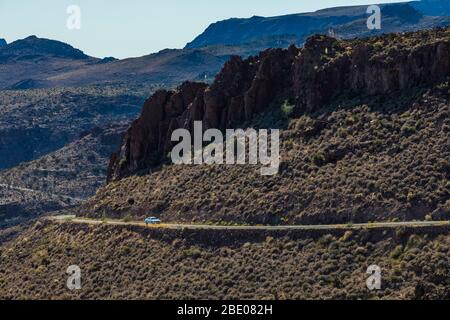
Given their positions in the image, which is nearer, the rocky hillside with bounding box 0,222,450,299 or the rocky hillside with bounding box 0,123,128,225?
the rocky hillside with bounding box 0,222,450,299

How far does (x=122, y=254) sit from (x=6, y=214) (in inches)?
4253

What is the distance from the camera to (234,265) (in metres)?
64.6

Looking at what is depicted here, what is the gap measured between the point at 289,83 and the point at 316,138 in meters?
9.69

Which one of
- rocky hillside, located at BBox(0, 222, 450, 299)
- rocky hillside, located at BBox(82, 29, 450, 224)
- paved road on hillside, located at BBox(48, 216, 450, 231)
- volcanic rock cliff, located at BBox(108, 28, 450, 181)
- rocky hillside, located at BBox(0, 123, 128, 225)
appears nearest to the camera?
rocky hillside, located at BBox(0, 222, 450, 299)

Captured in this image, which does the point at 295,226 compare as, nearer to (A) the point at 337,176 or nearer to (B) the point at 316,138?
(A) the point at 337,176

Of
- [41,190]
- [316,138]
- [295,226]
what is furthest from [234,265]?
[41,190]

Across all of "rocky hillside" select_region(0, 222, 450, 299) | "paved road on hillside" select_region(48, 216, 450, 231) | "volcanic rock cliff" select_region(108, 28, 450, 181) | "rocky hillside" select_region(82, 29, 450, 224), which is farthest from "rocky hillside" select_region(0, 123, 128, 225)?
"rocky hillside" select_region(0, 222, 450, 299)

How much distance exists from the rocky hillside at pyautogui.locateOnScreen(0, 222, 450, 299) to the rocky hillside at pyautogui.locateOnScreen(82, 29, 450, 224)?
288 cm

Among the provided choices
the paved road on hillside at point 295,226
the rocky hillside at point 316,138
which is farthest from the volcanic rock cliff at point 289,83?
the paved road on hillside at point 295,226

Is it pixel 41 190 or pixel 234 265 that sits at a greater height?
pixel 234 265

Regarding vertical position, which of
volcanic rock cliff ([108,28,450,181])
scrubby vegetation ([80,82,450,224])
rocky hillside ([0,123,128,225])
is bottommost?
rocky hillside ([0,123,128,225])

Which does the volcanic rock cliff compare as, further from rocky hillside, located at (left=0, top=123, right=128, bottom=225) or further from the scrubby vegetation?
rocky hillside, located at (left=0, top=123, right=128, bottom=225)

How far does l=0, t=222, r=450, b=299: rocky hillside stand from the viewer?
5719cm

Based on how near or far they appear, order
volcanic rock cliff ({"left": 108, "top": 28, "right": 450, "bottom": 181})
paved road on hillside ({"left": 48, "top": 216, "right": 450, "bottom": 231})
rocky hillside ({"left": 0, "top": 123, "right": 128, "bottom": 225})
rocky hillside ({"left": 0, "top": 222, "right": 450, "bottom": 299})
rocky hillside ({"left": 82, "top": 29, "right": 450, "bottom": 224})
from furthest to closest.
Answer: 1. rocky hillside ({"left": 0, "top": 123, "right": 128, "bottom": 225})
2. volcanic rock cliff ({"left": 108, "top": 28, "right": 450, "bottom": 181})
3. rocky hillside ({"left": 82, "top": 29, "right": 450, "bottom": 224})
4. paved road on hillside ({"left": 48, "top": 216, "right": 450, "bottom": 231})
5. rocky hillside ({"left": 0, "top": 222, "right": 450, "bottom": 299})
